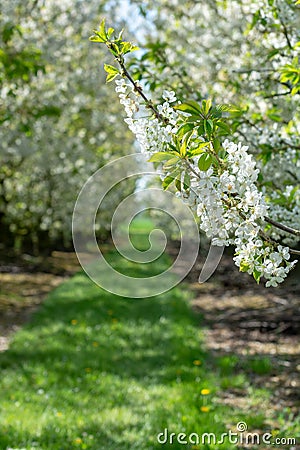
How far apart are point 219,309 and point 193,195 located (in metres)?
7.24

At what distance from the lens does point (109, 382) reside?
4840 mm

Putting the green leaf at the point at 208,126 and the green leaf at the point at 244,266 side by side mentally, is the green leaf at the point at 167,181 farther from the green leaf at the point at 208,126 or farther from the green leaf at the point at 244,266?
the green leaf at the point at 244,266

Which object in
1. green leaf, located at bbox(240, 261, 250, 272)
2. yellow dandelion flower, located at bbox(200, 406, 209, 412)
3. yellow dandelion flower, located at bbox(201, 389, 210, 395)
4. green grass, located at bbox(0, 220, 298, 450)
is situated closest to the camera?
green leaf, located at bbox(240, 261, 250, 272)

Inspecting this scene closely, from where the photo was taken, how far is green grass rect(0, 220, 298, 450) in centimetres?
365

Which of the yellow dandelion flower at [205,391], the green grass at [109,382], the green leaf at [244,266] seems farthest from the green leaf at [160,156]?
the yellow dandelion flower at [205,391]

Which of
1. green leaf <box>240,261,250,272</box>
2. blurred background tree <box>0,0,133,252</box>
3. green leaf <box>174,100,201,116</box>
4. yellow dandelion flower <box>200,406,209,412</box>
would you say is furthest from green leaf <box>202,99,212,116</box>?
blurred background tree <box>0,0,133,252</box>

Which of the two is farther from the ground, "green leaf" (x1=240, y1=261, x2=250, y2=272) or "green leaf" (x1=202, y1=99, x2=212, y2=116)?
"green leaf" (x1=202, y1=99, x2=212, y2=116)

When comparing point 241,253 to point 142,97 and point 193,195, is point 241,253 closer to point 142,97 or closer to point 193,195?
point 193,195

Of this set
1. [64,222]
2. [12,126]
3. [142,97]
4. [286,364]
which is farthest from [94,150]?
[142,97]

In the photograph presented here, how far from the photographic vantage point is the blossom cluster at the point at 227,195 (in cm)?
175

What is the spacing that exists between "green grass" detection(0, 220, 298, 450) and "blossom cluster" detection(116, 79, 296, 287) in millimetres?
1951

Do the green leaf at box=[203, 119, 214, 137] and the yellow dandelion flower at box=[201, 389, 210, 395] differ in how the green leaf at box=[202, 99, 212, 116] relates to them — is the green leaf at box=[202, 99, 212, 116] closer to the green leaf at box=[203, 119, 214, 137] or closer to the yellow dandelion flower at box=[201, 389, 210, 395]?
the green leaf at box=[203, 119, 214, 137]

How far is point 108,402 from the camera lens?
4332 millimetres

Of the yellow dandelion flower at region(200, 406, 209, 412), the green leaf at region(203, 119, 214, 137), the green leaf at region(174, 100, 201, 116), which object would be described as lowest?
the yellow dandelion flower at region(200, 406, 209, 412)
